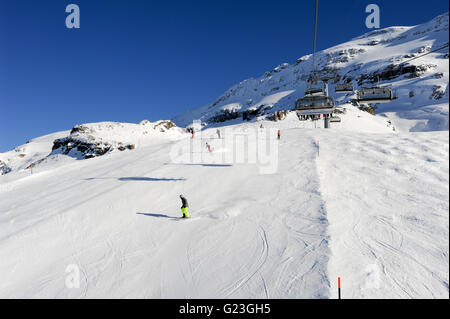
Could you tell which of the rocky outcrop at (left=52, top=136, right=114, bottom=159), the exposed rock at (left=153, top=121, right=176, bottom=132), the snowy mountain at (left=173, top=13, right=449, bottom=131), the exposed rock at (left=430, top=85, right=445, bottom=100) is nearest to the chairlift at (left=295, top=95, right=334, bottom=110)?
the snowy mountain at (left=173, top=13, right=449, bottom=131)

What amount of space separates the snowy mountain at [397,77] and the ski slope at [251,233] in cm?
303

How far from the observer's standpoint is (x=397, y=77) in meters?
94.0

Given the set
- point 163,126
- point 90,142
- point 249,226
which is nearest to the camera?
point 249,226

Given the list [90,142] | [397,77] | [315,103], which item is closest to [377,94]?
[315,103]

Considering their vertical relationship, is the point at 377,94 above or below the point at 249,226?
above

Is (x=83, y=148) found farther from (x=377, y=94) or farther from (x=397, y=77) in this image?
(x=397, y=77)

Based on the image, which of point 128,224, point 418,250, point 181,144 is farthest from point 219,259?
point 181,144

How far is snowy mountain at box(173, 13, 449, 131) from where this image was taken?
56.9 m

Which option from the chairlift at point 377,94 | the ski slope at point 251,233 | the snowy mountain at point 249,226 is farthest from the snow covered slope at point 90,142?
the chairlift at point 377,94

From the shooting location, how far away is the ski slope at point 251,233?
5059 millimetres

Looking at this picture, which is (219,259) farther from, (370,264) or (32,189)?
(32,189)

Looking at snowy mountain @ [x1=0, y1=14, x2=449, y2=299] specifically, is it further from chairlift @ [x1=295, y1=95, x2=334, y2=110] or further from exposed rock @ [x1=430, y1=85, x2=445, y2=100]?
exposed rock @ [x1=430, y1=85, x2=445, y2=100]

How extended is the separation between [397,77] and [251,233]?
11744 centimetres

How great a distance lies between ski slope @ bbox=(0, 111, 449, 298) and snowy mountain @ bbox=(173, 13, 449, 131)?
3.03m
